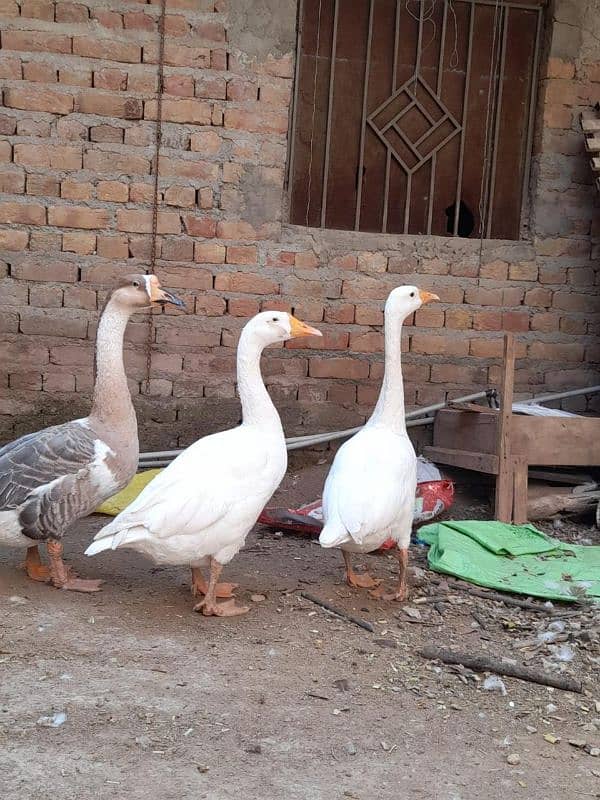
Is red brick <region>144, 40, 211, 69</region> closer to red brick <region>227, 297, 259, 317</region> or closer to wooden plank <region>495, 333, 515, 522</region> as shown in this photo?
red brick <region>227, 297, 259, 317</region>

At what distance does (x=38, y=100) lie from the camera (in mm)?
5926

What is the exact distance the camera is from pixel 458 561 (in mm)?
4875

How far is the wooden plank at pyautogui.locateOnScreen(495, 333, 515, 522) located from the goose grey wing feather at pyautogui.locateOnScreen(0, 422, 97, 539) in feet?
8.47

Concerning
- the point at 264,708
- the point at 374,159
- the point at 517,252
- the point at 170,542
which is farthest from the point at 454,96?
the point at 264,708

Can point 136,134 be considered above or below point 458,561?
above

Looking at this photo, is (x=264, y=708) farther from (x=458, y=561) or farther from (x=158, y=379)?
(x=158, y=379)

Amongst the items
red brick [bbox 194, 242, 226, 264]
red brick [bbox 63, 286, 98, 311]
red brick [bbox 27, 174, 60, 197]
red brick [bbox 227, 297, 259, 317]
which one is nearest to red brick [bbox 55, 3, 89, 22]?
red brick [bbox 27, 174, 60, 197]

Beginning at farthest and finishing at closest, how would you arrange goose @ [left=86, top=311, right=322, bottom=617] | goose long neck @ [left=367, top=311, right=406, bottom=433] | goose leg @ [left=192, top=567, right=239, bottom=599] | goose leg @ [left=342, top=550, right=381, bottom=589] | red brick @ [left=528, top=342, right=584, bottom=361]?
red brick @ [left=528, top=342, right=584, bottom=361] → goose long neck @ [left=367, top=311, right=406, bottom=433] → goose leg @ [left=342, top=550, right=381, bottom=589] → goose leg @ [left=192, top=567, right=239, bottom=599] → goose @ [left=86, top=311, right=322, bottom=617]

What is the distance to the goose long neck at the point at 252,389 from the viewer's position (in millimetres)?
4348

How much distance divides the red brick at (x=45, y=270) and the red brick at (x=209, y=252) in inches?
32.1

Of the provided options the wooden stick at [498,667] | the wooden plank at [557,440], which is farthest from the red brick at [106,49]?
the wooden stick at [498,667]

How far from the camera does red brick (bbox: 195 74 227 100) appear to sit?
6074mm

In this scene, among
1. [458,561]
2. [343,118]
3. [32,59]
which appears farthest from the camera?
[343,118]

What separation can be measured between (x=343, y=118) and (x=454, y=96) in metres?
0.84
